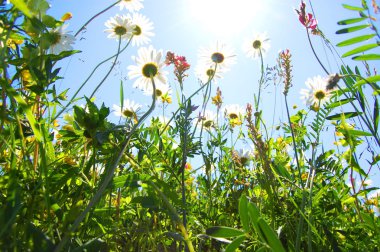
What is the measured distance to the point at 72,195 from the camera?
2.64ft

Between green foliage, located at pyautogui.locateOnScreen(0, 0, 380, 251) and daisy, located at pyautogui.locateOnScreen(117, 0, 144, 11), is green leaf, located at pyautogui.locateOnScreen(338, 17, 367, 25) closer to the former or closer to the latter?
green foliage, located at pyautogui.locateOnScreen(0, 0, 380, 251)

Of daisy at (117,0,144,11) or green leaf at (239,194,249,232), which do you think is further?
daisy at (117,0,144,11)

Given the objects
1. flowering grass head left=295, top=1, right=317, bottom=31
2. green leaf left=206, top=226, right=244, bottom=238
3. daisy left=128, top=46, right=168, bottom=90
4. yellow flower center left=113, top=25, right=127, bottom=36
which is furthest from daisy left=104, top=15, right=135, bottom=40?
green leaf left=206, top=226, right=244, bottom=238

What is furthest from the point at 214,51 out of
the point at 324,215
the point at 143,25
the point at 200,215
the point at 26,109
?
the point at 26,109

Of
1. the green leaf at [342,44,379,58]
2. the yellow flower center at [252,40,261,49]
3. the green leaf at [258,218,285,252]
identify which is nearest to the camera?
the green leaf at [258,218,285,252]

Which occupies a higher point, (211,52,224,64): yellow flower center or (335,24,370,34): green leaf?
(211,52,224,64): yellow flower center

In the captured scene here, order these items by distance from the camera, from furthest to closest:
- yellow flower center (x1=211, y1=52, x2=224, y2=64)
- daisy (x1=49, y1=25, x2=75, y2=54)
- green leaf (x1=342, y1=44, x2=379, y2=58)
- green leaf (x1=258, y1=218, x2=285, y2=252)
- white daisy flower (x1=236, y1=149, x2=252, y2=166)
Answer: yellow flower center (x1=211, y1=52, x2=224, y2=64) → white daisy flower (x1=236, y1=149, x2=252, y2=166) → daisy (x1=49, y1=25, x2=75, y2=54) → green leaf (x1=342, y1=44, x2=379, y2=58) → green leaf (x1=258, y1=218, x2=285, y2=252)

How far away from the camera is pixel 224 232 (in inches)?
24.7

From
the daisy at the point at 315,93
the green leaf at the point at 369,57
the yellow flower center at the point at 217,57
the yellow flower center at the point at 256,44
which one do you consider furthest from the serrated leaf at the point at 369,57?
the yellow flower center at the point at 256,44

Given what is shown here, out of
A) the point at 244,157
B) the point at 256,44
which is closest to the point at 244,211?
the point at 244,157

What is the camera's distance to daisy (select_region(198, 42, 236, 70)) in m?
2.17

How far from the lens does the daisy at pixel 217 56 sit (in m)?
2.17

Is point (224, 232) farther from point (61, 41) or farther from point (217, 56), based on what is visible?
point (217, 56)

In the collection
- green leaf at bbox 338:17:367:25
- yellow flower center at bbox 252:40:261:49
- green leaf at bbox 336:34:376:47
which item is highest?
yellow flower center at bbox 252:40:261:49
